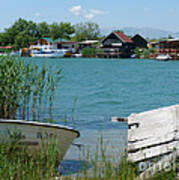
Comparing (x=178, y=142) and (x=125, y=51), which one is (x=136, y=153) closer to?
(x=178, y=142)

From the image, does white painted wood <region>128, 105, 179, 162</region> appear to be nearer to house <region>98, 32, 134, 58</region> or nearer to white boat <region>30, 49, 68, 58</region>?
house <region>98, 32, 134, 58</region>

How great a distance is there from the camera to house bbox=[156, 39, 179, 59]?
11162 centimetres

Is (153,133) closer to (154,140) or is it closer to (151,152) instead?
(154,140)

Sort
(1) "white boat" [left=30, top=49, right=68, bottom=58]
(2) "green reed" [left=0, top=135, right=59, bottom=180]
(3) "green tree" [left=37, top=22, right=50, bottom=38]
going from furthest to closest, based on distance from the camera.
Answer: (3) "green tree" [left=37, top=22, right=50, bottom=38] → (1) "white boat" [left=30, top=49, right=68, bottom=58] → (2) "green reed" [left=0, top=135, right=59, bottom=180]

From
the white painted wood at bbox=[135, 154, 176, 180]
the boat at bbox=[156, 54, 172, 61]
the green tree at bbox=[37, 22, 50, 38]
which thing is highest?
the green tree at bbox=[37, 22, 50, 38]

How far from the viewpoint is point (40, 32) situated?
168875 mm

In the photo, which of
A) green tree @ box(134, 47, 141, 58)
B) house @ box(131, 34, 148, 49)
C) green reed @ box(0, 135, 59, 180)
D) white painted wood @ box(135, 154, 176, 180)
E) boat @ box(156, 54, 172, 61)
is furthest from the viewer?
house @ box(131, 34, 148, 49)

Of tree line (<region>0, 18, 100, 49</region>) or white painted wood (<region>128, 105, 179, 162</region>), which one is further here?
tree line (<region>0, 18, 100, 49</region>)

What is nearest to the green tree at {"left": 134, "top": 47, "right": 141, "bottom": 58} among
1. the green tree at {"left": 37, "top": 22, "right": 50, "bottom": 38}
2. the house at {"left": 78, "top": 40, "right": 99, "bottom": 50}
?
the house at {"left": 78, "top": 40, "right": 99, "bottom": 50}

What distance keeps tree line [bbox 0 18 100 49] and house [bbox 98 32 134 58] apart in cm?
3186

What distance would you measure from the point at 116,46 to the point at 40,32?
5487 centimetres

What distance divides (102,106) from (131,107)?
1.49 meters

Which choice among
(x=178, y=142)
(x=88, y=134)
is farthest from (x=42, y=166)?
(x=88, y=134)

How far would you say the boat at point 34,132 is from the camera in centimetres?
701
